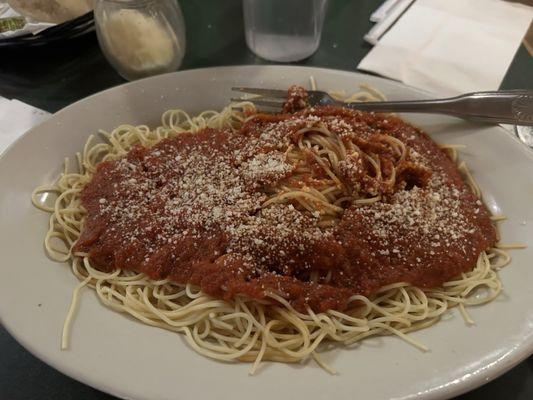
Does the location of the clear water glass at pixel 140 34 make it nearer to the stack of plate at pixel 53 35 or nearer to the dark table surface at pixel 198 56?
A: the dark table surface at pixel 198 56

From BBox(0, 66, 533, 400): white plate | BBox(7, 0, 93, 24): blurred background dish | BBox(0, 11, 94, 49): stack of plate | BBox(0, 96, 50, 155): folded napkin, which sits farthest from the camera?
BBox(7, 0, 93, 24): blurred background dish

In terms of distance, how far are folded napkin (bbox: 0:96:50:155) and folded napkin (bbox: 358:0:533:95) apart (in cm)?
206

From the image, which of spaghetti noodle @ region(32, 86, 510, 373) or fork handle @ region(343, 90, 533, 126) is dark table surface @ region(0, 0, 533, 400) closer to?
fork handle @ region(343, 90, 533, 126)

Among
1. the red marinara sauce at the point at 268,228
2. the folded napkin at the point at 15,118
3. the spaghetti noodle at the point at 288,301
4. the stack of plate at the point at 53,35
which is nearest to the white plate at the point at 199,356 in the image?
the spaghetti noodle at the point at 288,301

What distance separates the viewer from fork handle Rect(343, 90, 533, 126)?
7.67 feet

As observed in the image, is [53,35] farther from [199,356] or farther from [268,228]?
[199,356]

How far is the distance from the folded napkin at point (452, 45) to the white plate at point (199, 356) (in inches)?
36.3

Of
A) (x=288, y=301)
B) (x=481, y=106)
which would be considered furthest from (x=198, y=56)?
(x=288, y=301)

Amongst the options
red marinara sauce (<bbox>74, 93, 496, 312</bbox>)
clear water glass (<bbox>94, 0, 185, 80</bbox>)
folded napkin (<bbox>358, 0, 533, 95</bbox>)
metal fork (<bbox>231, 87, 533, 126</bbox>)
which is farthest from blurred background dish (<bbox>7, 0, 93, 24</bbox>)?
folded napkin (<bbox>358, 0, 533, 95</bbox>)

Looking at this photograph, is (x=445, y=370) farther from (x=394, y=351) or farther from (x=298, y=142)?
(x=298, y=142)

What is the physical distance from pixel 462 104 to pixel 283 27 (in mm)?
1327

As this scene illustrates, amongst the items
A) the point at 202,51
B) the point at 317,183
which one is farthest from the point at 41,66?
the point at 317,183

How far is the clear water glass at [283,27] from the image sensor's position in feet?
10.2

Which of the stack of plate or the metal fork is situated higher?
the stack of plate
